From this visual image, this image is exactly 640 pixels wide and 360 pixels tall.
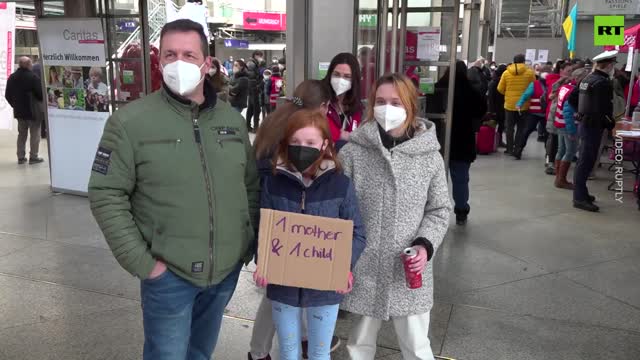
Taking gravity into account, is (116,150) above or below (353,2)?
below

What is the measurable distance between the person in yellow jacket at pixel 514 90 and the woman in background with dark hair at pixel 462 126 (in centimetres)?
482

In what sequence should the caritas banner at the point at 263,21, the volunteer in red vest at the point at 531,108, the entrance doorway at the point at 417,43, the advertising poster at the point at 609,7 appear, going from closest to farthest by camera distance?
the entrance doorway at the point at 417,43, the volunteer in red vest at the point at 531,108, the advertising poster at the point at 609,7, the caritas banner at the point at 263,21

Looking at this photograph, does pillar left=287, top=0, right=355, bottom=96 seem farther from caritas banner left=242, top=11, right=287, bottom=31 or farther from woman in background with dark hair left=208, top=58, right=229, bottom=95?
caritas banner left=242, top=11, right=287, bottom=31

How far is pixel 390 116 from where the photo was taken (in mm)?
2514

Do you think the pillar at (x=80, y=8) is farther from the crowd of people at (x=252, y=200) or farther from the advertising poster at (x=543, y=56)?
the advertising poster at (x=543, y=56)

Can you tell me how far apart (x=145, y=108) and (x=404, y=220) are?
1.21m

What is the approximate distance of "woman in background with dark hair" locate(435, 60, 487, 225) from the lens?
5625 millimetres

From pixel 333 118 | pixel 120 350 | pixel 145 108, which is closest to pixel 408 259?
pixel 145 108

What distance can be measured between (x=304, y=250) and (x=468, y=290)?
8.22ft

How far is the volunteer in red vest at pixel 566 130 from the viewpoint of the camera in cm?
759

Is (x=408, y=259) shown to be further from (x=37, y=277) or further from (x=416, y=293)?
(x=37, y=277)

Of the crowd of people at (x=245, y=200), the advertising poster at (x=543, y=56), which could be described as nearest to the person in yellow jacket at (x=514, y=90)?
the crowd of people at (x=245, y=200)

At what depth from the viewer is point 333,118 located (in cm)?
354

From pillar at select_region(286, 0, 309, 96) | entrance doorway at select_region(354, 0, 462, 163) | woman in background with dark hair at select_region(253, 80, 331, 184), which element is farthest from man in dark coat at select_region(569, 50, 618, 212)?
woman in background with dark hair at select_region(253, 80, 331, 184)
